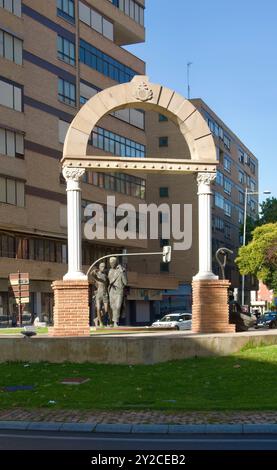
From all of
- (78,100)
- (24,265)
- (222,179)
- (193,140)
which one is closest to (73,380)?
(193,140)

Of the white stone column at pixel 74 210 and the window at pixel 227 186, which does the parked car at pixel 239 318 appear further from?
the window at pixel 227 186

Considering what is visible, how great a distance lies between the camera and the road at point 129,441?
32.7 ft

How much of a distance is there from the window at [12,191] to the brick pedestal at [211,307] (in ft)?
111

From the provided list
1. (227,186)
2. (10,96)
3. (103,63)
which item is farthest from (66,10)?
(227,186)

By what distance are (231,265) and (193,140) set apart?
83692mm

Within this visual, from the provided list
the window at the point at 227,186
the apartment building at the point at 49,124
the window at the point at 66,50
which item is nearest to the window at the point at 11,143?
the apartment building at the point at 49,124

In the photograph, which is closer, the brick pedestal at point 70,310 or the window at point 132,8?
the brick pedestal at point 70,310

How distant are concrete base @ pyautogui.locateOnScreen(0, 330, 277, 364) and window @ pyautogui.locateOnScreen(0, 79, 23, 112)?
37.4m

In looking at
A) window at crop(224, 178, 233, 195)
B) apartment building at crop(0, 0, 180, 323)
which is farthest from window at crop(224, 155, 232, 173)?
apartment building at crop(0, 0, 180, 323)

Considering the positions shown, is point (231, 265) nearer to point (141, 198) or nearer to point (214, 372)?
point (141, 198)

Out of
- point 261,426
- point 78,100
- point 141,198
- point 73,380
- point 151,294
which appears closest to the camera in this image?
point 261,426

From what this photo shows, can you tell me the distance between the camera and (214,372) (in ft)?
54.1

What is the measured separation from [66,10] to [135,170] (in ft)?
145

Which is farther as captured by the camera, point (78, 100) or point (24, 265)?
point (78, 100)
